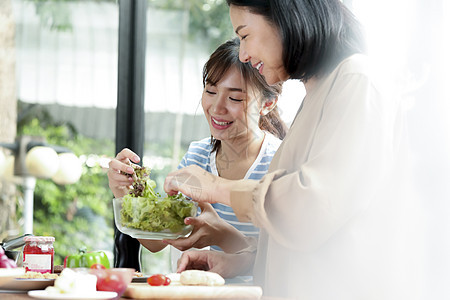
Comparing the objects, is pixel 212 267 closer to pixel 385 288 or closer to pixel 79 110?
pixel 385 288

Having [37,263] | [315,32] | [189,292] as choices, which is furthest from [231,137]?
[189,292]

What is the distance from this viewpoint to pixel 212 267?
174 cm

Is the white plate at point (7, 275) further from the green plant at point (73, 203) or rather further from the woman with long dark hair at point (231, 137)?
the green plant at point (73, 203)

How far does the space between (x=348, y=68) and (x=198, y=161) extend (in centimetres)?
95

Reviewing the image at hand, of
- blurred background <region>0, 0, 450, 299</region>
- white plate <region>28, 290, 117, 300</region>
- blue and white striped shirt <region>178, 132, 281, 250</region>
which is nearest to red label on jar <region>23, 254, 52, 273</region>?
white plate <region>28, 290, 117, 300</region>

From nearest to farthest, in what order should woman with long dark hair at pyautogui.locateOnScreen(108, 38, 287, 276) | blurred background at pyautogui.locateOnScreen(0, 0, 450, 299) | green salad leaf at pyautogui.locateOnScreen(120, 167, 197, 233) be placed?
green salad leaf at pyautogui.locateOnScreen(120, 167, 197, 233)
woman with long dark hair at pyautogui.locateOnScreen(108, 38, 287, 276)
blurred background at pyautogui.locateOnScreen(0, 0, 450, 299)

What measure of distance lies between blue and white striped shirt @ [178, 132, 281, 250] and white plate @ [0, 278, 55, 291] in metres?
0.78

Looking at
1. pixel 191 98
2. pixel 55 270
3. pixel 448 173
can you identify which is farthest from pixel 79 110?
pixel 448 173

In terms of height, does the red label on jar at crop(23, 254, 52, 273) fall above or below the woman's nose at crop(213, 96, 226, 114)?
below

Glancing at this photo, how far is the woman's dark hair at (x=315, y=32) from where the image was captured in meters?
1.46

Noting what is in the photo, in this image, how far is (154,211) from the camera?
5.15 feet

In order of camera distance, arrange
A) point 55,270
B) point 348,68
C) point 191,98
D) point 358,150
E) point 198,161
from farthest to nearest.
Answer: point 191,98 → point 198,161 → point 55,270 → point 348,68 → point 358,150

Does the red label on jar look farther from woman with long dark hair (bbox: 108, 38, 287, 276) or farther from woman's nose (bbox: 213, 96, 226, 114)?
woman's nose (bbox: 213, 96, 226, 114)

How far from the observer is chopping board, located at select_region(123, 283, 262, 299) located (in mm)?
1228
